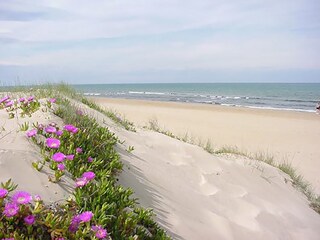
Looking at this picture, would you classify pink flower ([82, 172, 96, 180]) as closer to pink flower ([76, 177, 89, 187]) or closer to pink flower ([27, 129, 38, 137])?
pink flower ([76, 177, 89, 187])

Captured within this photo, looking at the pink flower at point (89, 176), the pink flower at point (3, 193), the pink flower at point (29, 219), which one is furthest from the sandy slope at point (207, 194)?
the pink flower at point (3, 193)

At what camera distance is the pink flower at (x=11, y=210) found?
209 centimetres

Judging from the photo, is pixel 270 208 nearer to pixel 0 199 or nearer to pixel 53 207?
pixel 53 207

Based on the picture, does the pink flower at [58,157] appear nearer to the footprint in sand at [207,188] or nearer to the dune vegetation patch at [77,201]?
the dune vegetation patch at [77,201]

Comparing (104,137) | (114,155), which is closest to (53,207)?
(114,155)

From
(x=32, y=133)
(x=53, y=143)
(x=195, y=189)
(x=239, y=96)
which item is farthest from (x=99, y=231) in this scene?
(x=239, y=96)

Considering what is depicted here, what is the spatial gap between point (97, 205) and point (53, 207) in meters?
0.30

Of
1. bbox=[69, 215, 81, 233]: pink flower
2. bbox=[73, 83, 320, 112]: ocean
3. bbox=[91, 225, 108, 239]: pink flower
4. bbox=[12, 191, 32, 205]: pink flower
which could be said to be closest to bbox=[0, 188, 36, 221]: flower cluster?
bbox=[12, 191, 32, 205]: pink flower

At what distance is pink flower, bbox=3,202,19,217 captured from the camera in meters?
2.09

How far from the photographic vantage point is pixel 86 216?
2262 mm

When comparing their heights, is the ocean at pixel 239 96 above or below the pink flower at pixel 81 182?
below

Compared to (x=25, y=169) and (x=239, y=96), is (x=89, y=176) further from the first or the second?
(x=239, y=96)

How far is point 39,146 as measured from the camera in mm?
3096

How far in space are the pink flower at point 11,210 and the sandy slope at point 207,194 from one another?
131 cm
